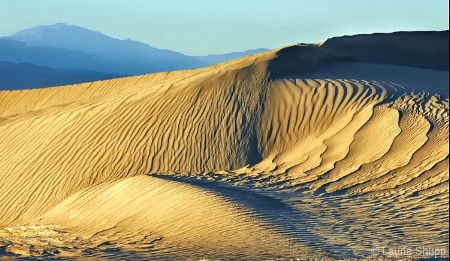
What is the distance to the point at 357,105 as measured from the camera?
16.6 metres

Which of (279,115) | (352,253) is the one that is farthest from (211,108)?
(352,253)

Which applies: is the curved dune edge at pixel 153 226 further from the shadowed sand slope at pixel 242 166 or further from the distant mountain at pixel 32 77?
the distant mountain at pixel 32 77

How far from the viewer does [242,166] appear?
50.1ft

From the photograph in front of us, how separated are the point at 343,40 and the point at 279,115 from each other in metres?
8.20

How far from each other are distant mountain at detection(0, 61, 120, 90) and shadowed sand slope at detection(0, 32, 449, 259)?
80244 mm

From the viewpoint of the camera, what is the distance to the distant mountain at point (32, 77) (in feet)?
332

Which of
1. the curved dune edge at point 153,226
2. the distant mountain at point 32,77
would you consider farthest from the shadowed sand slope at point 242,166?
the distant mountain at point 32,77

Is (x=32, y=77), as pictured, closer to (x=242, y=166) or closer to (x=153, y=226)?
(x=242, y=166)

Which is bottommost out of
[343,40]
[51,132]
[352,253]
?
[352,253]

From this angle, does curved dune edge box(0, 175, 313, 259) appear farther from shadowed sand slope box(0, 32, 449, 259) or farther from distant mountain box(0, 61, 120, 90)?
distant mountain box(0, 61, 120, 90)

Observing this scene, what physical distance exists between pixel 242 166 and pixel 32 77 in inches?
3819

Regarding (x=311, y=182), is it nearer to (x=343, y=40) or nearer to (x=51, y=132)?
(x=51, y=132)

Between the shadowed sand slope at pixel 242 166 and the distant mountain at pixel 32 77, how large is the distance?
80244mm

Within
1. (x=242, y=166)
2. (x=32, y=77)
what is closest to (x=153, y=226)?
(x=242, y=166)
